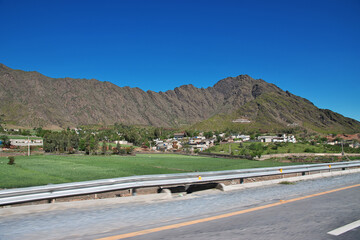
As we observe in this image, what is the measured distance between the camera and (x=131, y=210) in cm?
794

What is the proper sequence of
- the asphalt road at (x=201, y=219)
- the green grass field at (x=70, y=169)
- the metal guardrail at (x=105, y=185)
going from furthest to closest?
the green grass field at (x=70, y=169) < the metal guardrail at (x=105, y=185) < the asphalt road at (x=201, y=219)

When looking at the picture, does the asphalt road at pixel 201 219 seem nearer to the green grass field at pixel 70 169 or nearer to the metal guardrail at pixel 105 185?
the metal guardrail at pixel 105 185

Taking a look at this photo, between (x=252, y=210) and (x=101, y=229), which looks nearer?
(x=101, y=229)

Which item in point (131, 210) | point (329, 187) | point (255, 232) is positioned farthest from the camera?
point (329, 187)

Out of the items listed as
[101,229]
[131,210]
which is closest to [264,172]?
[131,210]

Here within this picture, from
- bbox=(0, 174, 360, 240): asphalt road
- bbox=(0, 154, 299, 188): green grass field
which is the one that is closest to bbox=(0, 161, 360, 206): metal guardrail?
bbox=(0, 174, 360, 240): asphalt road

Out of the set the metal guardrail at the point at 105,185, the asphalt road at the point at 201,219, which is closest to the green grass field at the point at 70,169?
the metal guardrail at the point at 105,185

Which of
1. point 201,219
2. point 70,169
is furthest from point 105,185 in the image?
point 70,169

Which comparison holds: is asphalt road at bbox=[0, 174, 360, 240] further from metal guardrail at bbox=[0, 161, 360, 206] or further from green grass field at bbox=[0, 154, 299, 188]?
green grass field at bbox=[0, 154, 299, 188]

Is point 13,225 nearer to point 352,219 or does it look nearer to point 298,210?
point 298,210

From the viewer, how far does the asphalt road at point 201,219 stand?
5.73 m

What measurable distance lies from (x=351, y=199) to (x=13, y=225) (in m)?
9.93

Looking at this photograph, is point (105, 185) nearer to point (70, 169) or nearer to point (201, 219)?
point (201, 219)

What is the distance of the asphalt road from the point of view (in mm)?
5730
